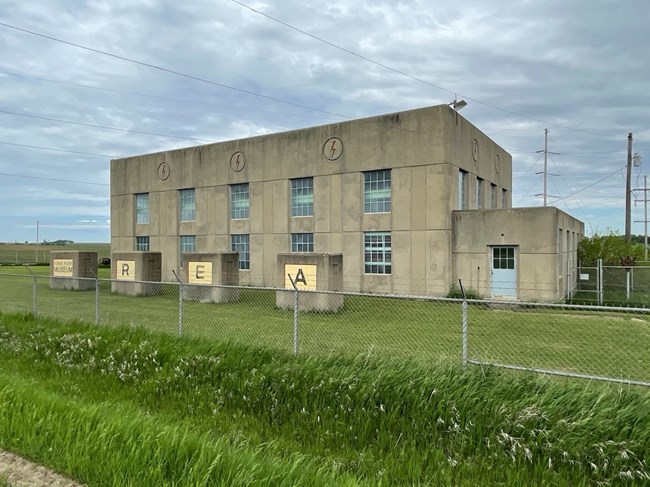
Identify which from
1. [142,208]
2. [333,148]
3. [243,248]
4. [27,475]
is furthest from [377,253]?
[27,475]

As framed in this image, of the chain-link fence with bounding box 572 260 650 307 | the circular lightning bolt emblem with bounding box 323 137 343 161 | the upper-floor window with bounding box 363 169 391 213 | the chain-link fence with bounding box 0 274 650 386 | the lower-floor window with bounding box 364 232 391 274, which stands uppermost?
the circular lightning bolt emblem with bounding box 323 137 343 161

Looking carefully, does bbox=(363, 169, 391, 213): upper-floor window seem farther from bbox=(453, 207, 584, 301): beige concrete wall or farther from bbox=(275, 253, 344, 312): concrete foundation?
bbox=(275, 253, 344, 312): concrete foundation

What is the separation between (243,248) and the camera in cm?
2852

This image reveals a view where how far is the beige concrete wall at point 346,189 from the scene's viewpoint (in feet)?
72.1

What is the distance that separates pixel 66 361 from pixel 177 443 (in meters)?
4.61

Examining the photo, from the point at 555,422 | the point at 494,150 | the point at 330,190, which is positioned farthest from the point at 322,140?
the point at 555,422

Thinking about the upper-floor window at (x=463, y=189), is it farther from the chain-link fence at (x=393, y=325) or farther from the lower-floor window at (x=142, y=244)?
the lower-floor window at (x=142, y=244)

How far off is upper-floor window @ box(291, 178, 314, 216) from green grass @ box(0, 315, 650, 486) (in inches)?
740

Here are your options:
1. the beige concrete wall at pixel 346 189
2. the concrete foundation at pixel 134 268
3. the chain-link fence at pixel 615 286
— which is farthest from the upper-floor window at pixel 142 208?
the chain-link fence at pixel 615 286

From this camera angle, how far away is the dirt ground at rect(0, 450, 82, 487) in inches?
150

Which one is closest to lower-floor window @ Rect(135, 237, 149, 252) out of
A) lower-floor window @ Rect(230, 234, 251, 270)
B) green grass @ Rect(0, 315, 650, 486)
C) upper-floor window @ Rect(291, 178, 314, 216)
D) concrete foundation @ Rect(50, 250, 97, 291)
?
concrete foundation @ Rect(50, 250, 97, 291)

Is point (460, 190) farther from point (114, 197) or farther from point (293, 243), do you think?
point (114, 197)

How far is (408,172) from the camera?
893 inches

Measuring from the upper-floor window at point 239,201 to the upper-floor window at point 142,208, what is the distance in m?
7.72
